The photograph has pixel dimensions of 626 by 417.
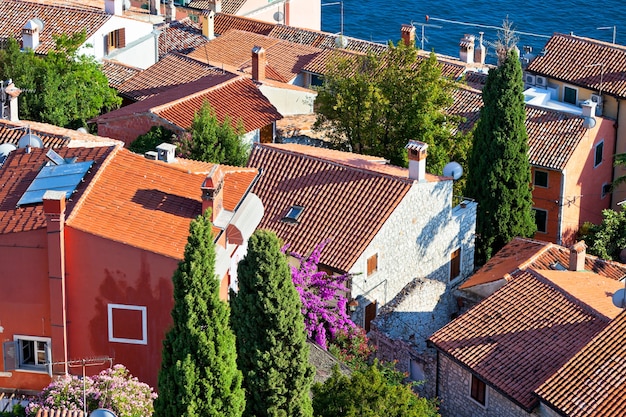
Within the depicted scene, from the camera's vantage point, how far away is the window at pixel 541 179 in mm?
53688

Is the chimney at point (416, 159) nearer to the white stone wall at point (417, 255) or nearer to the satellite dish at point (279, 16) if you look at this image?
the white stone wall at point (417, 255)

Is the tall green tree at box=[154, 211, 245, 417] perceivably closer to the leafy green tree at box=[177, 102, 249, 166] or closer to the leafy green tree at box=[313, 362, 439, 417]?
the leafy green tree at box=[313, 362, 439, 417]

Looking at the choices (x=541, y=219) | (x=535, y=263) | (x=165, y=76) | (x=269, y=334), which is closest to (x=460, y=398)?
(x=535, y=263)

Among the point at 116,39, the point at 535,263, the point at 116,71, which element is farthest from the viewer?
the point at 116,39

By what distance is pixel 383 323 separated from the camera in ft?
129

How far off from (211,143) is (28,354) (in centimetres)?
1416

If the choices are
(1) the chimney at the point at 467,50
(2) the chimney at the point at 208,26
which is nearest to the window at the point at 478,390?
(1) the chimney at the point at 467,50

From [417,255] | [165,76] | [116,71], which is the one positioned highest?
[165,76]

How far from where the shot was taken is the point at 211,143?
44.5m

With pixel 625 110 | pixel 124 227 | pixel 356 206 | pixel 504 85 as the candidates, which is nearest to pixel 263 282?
pixel 124 227

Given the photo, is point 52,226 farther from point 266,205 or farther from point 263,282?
point 266,205

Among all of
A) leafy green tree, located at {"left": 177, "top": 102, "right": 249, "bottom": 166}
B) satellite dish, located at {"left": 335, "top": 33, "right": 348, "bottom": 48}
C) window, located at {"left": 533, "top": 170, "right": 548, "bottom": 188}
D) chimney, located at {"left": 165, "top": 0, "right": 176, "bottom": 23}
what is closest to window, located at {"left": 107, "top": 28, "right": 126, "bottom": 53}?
chimney, located at {"left": 165, "top": 0, "right": 176, "bottom": 23}

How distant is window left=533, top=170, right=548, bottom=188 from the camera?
53.7m

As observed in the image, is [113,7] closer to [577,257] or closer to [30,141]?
[30,141]
